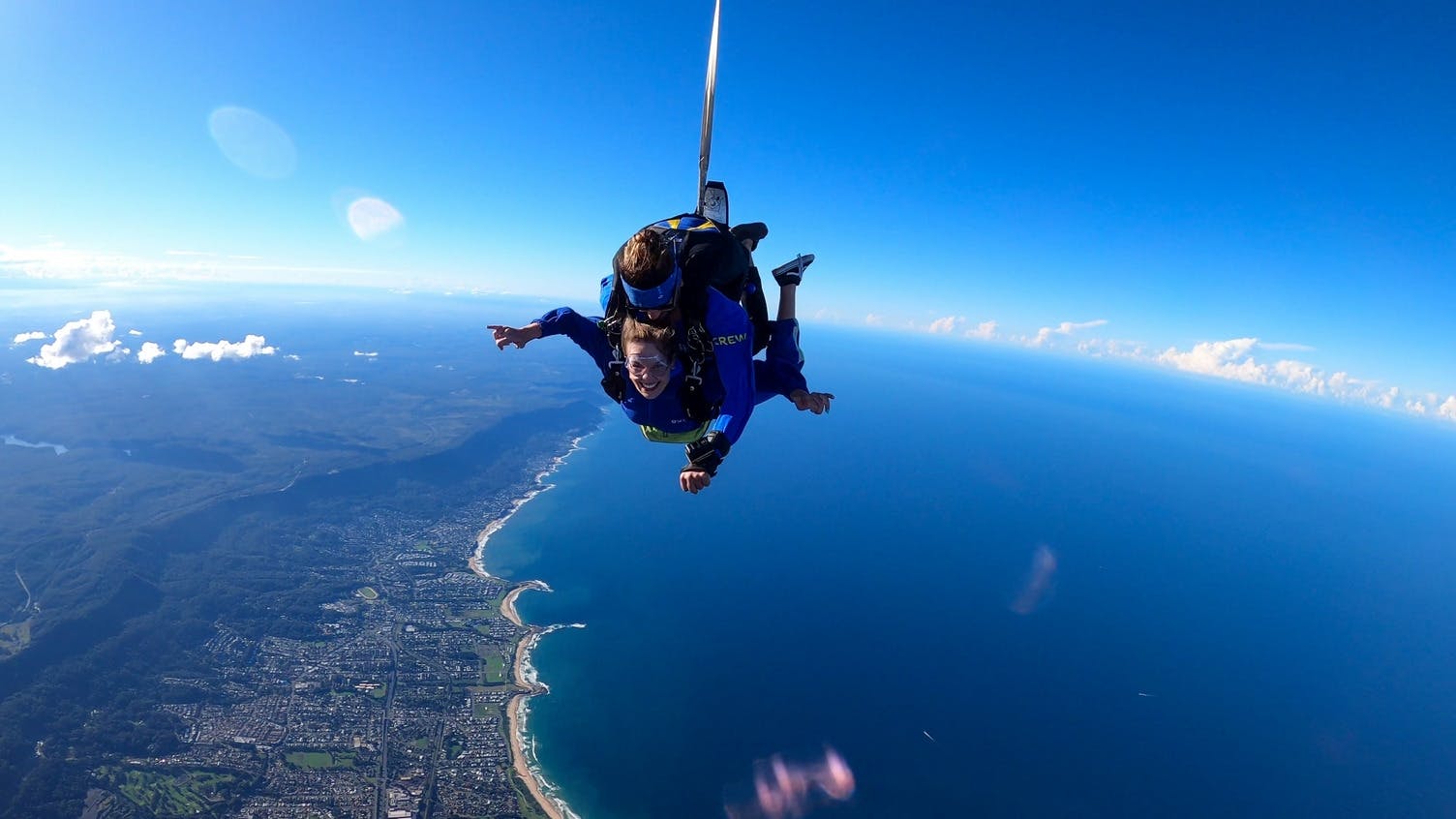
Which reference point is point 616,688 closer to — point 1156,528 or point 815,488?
point 815,488

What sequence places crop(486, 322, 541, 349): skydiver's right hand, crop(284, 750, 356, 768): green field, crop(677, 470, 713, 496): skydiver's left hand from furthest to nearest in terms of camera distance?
crop(284, 750, 356, 768): green field → crop(486, 322, 541, 349): skydiver's right hand → crop(677, 470, 713, 496): skydiver's left hand

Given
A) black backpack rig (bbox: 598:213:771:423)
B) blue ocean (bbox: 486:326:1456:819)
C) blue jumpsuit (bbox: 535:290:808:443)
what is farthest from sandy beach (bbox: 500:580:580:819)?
black backpack rig (bbox: 598:213:771:423)

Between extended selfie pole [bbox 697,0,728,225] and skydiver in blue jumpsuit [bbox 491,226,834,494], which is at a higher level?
extended selfie pole [bbox 697,0,728,225]

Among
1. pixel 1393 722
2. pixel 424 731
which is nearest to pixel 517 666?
pixel 424 731

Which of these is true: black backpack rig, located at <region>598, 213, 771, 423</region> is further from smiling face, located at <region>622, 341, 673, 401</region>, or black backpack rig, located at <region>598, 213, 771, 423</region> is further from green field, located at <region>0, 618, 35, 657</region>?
green field, located at <region>0, 618, 35, 657</region>

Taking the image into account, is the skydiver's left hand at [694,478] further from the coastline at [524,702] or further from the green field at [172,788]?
the green field at [172,788]

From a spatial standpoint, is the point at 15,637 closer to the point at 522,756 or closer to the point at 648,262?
the point at 522,756
